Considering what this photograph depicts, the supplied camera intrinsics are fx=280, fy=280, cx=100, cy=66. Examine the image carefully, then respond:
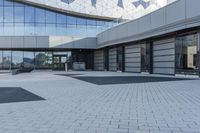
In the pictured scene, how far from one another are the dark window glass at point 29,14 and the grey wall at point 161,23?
15.5 metres

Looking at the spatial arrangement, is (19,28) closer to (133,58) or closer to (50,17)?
(50,17)

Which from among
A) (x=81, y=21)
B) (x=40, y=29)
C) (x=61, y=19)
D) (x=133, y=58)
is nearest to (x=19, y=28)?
(x=40, y=29)

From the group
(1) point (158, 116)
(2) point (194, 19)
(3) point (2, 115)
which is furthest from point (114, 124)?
(2) point (194, 19)

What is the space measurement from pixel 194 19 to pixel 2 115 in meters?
15.7

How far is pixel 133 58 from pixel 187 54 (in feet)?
34.1

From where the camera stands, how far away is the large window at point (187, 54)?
72.3ft

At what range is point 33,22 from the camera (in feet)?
146

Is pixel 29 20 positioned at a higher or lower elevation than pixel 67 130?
higher

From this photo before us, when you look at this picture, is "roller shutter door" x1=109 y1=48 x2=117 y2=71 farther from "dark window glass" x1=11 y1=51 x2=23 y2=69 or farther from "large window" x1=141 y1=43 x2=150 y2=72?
"dark window glass" x1=11 y1=51 x2=23 y2=69

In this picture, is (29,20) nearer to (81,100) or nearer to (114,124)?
(81,100)

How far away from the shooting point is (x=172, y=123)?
21.2 ft

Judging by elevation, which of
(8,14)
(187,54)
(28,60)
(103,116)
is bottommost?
(103,116)

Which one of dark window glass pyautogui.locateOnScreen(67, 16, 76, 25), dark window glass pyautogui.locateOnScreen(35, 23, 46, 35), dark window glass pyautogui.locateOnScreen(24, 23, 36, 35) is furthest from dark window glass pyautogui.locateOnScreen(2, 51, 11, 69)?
dark window glass pyautogui.locateOnScreen(67, 16, 76, 25)

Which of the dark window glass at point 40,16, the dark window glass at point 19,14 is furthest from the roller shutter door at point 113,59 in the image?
the dark window glass at point 19,14
